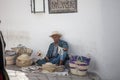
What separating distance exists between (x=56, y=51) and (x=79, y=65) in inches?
26.4

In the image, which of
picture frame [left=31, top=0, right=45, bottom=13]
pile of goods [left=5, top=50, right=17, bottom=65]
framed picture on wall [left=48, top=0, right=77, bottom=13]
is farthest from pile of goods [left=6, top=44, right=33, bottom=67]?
framed picture on wall [left=48, top=0, right=77, bottom=13]

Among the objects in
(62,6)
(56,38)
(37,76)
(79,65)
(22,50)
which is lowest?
(37,76)

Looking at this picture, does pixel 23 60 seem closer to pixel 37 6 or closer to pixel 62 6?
pixel 37 6

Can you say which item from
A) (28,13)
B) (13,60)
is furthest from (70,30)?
(13,60)

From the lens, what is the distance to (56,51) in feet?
14.5

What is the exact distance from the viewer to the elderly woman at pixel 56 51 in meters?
4.30

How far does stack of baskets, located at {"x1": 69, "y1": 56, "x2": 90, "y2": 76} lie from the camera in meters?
3.93

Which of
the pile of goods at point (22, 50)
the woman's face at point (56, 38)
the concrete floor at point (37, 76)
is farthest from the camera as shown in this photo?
the pile of goods at point (22, 50)

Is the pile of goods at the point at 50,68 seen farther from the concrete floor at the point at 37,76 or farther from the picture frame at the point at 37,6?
the picture frame at the point at 37,6

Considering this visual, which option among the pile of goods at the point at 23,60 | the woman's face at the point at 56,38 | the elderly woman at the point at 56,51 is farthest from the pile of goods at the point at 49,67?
the woman's face at the point at 56,38

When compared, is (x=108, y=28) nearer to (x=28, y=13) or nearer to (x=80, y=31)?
(x=80, y=31)

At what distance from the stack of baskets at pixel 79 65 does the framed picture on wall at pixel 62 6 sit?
1018 millimetres

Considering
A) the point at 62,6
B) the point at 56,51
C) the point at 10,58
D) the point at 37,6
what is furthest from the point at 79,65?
the point at 37,6

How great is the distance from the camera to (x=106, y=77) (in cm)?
A: 434
